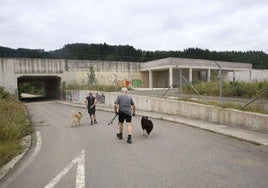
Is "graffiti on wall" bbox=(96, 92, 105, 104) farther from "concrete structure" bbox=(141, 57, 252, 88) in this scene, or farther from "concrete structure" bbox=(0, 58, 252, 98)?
"concrete structure" bbox=(141, 57, 252, 88)

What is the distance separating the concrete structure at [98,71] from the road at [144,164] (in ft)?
86.5

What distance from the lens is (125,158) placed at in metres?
6.72

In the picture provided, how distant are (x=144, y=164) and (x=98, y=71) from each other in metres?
42.0

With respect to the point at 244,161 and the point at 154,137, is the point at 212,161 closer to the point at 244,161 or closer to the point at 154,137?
the point at 244,161

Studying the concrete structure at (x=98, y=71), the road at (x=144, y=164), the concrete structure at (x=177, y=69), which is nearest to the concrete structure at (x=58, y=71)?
the concrete structure at (x=98, y=71)

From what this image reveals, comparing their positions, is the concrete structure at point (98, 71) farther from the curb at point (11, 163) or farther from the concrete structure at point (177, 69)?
the curb at point (11, 163)

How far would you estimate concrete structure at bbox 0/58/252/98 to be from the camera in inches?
1533

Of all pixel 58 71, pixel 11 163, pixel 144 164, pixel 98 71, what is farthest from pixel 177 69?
pixel 11 163

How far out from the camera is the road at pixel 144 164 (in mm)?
4992

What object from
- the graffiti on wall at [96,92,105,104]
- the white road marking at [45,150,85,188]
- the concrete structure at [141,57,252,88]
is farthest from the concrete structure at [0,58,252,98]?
the white road marking at [45,150,85,188]

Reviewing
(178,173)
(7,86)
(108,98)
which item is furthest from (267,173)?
(7,86)

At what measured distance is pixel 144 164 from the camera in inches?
241

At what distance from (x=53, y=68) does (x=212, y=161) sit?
39.6 metres

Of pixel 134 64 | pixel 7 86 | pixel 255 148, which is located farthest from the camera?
pixel 134 64
